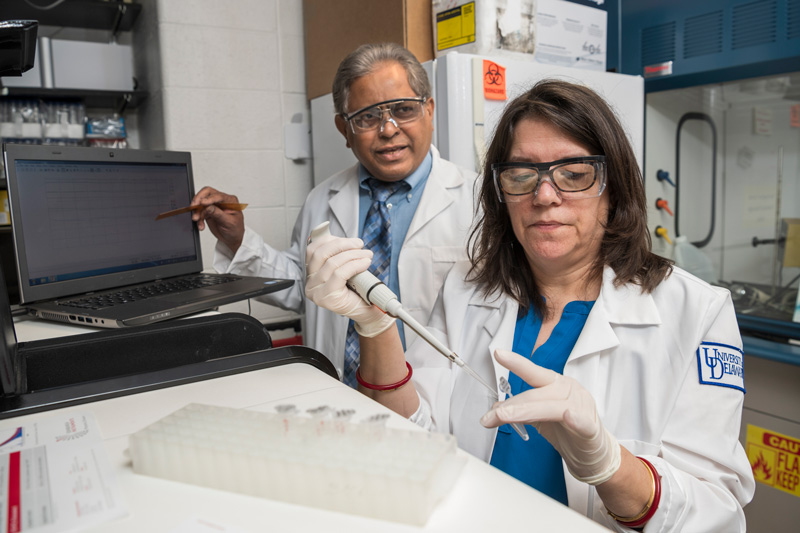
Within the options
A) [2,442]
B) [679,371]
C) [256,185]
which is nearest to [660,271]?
[679,371]

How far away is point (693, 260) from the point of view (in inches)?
94.5

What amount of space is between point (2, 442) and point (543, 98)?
100 cm

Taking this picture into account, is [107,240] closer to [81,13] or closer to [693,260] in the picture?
[81,13]

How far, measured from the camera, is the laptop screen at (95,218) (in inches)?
45.1

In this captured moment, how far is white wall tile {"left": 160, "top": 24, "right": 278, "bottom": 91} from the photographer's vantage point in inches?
96.7

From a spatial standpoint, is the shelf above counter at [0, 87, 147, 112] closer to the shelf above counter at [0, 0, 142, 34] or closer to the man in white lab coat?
the shelf above counter at [0, 0, 142, 34]

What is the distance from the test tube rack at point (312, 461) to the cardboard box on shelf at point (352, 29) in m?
1.68

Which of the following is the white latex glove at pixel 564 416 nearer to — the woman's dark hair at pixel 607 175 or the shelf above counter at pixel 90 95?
the woman's dark hair at pixel 607 175

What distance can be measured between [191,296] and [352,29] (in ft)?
4.94

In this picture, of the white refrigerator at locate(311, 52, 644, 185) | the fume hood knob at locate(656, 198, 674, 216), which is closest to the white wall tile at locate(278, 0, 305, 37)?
the white refrigerator at locate(311, 52, 644, 185)

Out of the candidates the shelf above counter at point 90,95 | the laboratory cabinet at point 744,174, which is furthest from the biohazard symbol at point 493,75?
the shelf above counter at point 90,95

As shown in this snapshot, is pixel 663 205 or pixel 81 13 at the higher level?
pixel 81 13

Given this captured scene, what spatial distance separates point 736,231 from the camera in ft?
7.64

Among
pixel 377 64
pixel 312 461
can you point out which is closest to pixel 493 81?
pixel 377 64
